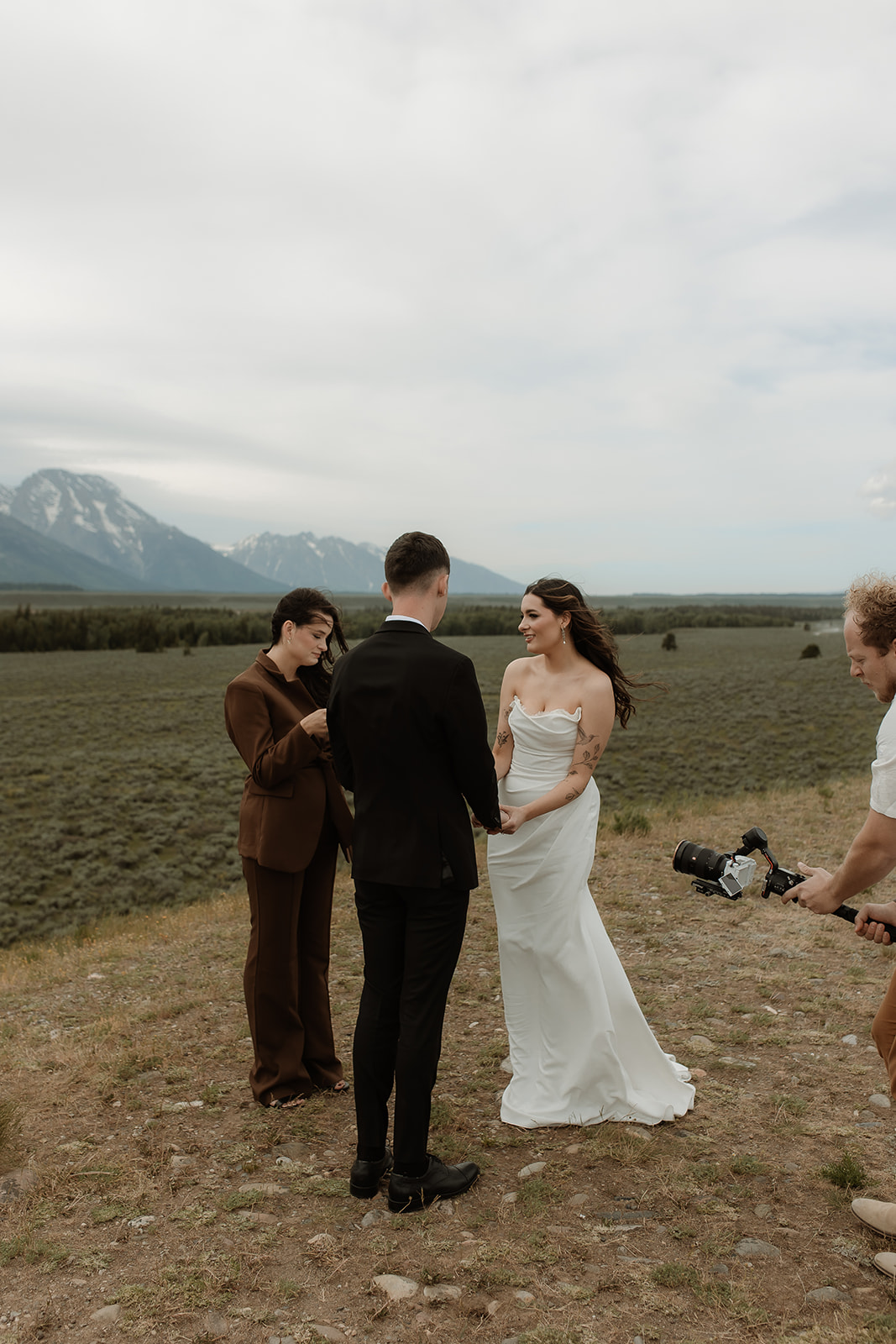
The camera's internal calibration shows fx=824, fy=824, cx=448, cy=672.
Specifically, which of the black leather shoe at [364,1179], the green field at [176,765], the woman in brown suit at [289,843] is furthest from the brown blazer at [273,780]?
the green field at [176,765]

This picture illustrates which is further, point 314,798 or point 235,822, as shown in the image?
point 235,822

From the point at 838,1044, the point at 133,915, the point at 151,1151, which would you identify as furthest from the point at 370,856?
the point at 133,915

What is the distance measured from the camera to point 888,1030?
2936mm

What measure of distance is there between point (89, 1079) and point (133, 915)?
6.01 meters

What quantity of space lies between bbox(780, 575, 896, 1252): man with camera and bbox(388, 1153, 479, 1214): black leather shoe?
1533mm

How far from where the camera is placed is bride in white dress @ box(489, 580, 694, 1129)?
3.98 metres

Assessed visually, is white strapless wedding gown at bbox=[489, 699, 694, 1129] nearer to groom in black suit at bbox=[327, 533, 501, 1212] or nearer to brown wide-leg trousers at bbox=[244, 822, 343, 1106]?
groom in black suit at bbox=[327, 533, 501, 1212]

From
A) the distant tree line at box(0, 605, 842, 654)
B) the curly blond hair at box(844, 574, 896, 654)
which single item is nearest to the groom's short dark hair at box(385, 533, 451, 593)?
the curly blond hair at box(844, 574, 896, 654)

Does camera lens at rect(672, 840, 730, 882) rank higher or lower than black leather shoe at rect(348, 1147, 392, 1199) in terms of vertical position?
higher

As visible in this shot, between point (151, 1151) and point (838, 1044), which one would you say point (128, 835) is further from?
point (838, 1044)

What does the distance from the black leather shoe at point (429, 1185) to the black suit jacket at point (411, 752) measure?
1.21m

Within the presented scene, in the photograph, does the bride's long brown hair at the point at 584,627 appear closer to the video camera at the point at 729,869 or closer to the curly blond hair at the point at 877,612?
the video camera at the point at 729,869

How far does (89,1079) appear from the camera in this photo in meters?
4.53

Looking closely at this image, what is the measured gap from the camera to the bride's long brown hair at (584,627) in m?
4.14
